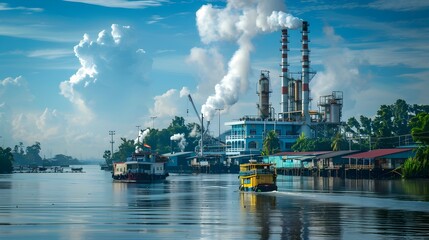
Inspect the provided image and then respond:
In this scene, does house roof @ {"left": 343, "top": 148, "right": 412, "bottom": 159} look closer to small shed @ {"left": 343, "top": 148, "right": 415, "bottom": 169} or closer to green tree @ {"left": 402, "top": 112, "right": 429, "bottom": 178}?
small shed @ {"left": 343, "top": 148, "right": 415, "bottom": 169}

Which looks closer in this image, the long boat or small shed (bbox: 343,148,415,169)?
small shed (bbox: 343,148,415,169)

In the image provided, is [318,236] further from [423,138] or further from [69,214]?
[423,138]

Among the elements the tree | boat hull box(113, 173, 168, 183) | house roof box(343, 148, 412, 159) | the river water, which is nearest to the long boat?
boat hull box(113, 173, 168, 183)

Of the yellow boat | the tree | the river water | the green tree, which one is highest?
the tree

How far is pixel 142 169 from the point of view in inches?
5812

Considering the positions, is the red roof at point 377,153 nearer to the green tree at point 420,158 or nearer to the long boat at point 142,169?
the green tree at point 420,158

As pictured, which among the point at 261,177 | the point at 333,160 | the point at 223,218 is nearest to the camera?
the point at 223,218

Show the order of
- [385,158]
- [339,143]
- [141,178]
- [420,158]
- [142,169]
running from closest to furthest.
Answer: [420,158] → [385,158] → [141,178] → [142,169] → [339,143]

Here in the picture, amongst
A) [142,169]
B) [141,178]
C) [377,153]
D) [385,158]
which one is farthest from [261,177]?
[142,169]

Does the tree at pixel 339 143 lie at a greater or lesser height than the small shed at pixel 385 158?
greater

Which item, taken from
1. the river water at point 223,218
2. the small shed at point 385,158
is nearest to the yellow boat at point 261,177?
the river water at point 223,218

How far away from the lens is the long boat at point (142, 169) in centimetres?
14475

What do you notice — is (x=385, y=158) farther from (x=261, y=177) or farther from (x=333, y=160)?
(x=261, y=177)

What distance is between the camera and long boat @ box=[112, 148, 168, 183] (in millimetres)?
144750
